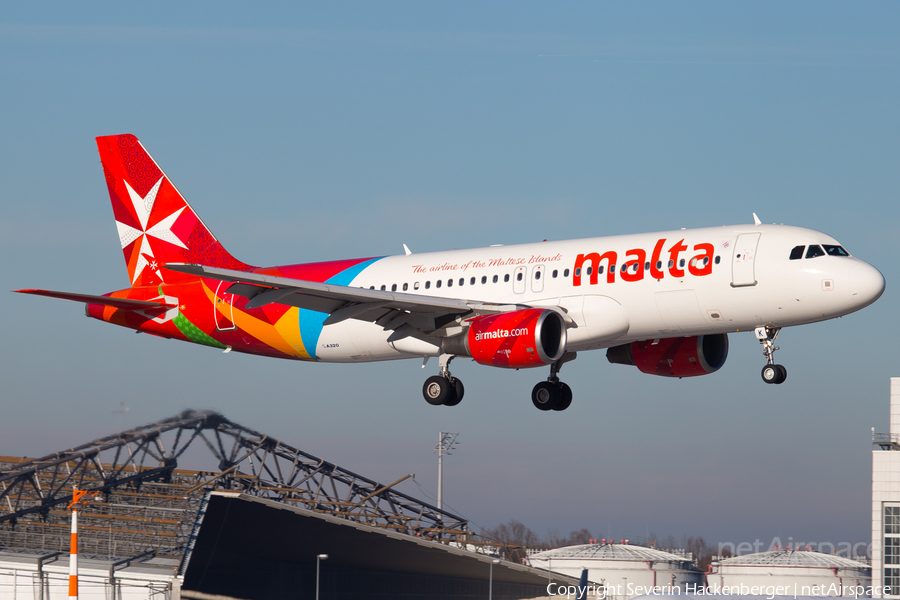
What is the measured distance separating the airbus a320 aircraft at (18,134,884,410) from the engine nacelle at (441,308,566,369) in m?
0.04

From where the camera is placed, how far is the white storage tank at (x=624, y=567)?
263 ft

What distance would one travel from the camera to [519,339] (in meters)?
33.6

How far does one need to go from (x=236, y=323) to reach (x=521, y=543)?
42.2 metres

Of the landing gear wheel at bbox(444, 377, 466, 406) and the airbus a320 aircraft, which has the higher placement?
the airbus a320 aircraft

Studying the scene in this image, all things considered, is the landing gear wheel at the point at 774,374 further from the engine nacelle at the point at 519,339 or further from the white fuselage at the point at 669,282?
the engine nacelle at the point at 519,339

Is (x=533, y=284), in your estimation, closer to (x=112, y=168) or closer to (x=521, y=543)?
(x=112, y=168)

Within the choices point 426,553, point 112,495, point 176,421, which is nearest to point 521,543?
point 426,553

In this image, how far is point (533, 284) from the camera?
35688mm

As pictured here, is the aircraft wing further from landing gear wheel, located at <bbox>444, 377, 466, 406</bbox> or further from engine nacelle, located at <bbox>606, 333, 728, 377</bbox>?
engine nacelle, located at <bbox>606, 333, 728, 377</bbox>

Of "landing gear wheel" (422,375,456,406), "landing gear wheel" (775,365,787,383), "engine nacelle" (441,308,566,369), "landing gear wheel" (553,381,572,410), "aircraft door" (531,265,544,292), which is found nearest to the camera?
"landing gear wheel" (775,365,787,383)

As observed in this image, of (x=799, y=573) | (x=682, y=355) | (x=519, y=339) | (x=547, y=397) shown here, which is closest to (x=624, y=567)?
(x=799, y=573)

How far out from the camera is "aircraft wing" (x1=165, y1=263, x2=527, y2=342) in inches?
1353

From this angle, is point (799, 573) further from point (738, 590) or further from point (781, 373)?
point (781, 373)

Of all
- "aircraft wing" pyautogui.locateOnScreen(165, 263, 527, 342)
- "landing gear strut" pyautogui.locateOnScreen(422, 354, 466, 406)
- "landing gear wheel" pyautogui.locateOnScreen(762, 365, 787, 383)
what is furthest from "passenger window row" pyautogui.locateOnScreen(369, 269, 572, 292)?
"landing gear wheel" pyautogui.locateOnScreen(762, 365, 787, 383)
